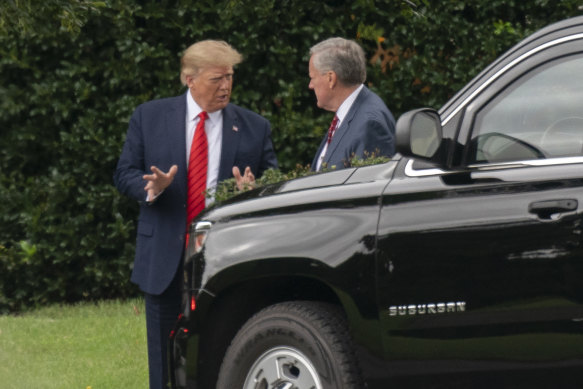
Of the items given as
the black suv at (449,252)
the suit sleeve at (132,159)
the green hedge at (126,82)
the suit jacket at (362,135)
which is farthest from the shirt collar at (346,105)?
the green hedge at (126,82)

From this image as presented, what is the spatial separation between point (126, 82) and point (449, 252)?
6526 millimetres

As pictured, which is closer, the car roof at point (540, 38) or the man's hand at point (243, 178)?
the car roof at point (540, 38)

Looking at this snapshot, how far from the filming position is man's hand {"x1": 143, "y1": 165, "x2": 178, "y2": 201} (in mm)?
6785

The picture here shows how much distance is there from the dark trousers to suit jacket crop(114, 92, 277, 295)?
0.30 feet

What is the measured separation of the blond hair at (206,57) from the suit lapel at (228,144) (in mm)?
330

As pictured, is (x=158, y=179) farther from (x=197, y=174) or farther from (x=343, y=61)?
(x=343, y=61)

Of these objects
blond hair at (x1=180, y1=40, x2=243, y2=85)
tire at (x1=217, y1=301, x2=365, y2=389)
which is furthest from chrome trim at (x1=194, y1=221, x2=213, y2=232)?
blond hair at (x1=180, y1=40, x2=243, y2=85)

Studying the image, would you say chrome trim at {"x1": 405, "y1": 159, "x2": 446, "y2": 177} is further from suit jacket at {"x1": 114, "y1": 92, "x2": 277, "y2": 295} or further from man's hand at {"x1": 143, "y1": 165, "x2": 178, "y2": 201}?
suit jacket at {"x1": 114, "y1": 92, "x2": 277, "y2": 295}

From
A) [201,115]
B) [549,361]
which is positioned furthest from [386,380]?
[201,115]

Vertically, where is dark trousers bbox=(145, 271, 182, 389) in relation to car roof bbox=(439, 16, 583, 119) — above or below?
below

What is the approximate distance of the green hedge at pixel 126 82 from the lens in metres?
10.4

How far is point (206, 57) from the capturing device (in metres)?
7.22

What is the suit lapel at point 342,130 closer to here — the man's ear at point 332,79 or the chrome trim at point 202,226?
the man's ear at point 332,79

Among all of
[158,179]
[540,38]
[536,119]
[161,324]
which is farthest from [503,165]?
[161,324]
